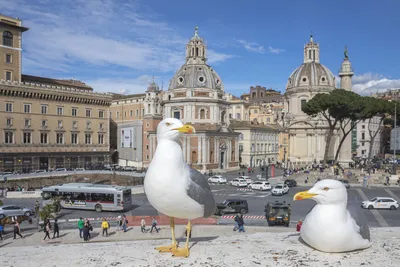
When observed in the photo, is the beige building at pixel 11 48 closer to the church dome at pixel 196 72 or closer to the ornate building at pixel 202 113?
the ornate building at pixel 202 113

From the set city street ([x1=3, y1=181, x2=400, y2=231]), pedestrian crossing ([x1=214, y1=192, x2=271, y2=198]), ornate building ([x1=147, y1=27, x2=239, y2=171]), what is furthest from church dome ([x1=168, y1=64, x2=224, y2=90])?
pedestrian crossing ([x1=214, y1=192, x2=271, y2=198])

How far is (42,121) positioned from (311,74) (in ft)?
162

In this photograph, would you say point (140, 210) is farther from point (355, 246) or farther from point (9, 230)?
point (355, 246)

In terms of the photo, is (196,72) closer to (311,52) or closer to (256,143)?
(256,143)

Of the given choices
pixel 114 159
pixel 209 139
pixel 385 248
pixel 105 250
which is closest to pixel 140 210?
pixel 105 250

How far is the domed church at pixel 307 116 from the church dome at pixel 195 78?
17694 mm

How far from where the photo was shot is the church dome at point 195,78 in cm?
6462

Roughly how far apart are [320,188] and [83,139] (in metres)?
57.0

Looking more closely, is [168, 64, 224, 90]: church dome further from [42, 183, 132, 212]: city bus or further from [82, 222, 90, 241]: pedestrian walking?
[82, 222, 90, 241]: pedestrian walking

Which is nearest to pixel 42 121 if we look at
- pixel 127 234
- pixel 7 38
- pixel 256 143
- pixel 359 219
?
pixel 7 38

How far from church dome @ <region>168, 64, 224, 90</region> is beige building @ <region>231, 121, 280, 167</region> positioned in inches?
406

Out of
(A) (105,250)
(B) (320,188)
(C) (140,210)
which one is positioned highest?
(B) (320,188)

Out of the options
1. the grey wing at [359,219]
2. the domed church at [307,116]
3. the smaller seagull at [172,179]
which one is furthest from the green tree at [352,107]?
the smaller seagull at [172,179]

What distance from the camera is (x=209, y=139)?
61.8 m
